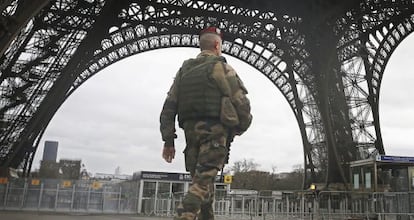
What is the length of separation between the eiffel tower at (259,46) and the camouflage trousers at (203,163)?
69.7 ft

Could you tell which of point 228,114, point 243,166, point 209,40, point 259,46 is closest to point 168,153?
point 228,114

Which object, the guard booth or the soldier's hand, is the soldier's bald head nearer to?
the soldier's hand

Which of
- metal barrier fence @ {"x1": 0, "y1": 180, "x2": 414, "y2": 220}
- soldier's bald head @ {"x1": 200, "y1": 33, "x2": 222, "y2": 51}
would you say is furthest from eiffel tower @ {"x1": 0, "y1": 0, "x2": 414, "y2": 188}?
soldier's bald head @ {"x1": 200, "y1": 33, "x2": 222, "y2": 51}

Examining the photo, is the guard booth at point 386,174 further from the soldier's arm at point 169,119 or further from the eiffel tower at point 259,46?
the soldier's arm at point 169,119

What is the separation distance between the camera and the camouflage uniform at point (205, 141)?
146 inches

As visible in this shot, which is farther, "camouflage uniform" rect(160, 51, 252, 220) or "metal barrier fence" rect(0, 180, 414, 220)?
"metal barrier fence" rect(0, 180, 414, 220)

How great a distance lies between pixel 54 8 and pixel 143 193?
38.6 feet

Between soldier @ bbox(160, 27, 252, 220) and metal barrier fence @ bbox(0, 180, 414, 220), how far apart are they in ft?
36.8

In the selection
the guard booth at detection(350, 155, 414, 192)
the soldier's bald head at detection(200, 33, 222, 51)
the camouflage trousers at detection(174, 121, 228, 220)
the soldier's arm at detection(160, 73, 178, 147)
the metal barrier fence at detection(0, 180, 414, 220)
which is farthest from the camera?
the guard booth at detection(350, 155, 414, 192)

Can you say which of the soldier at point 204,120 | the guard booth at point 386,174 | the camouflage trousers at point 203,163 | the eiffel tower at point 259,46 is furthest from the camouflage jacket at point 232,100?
the eiffel tower at point 259,46

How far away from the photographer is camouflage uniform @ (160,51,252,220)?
12.2ft

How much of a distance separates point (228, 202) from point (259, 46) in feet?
56.1

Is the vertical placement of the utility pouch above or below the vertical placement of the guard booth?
below

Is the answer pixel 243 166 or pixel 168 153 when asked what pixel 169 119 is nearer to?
pixel 168 153
